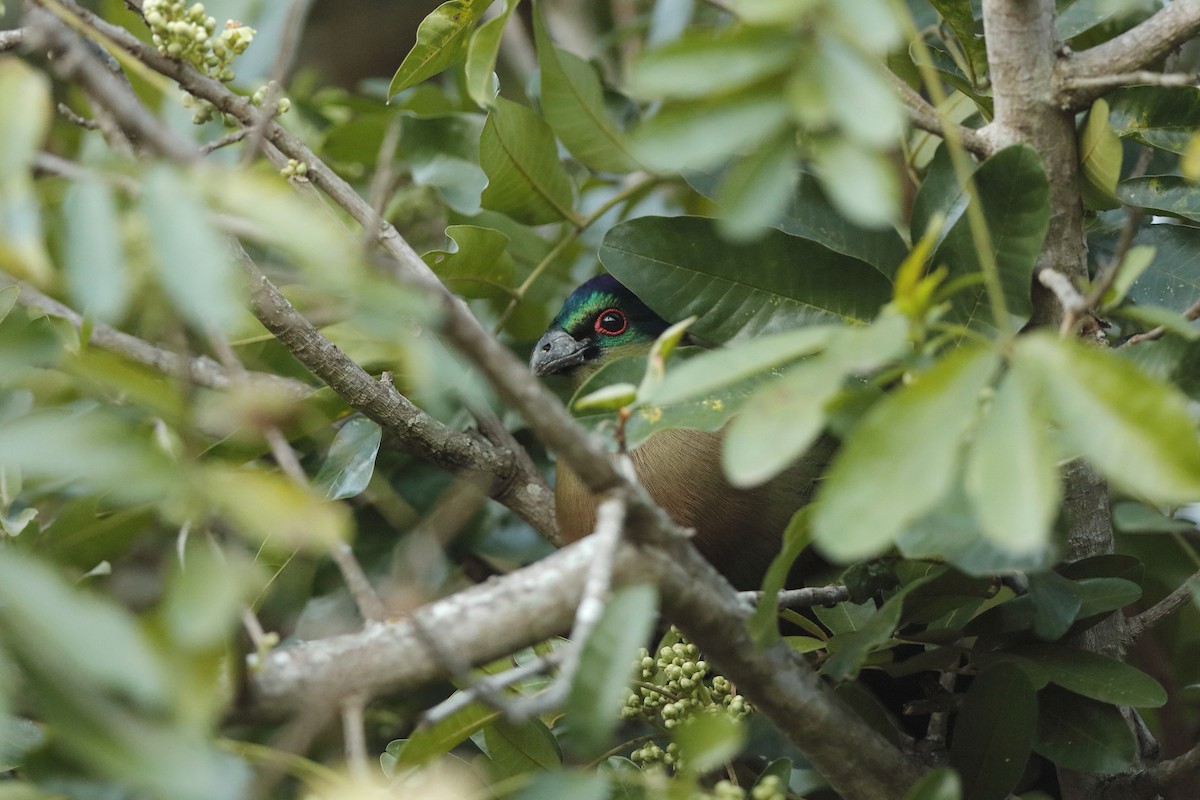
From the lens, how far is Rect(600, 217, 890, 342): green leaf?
5.71ft

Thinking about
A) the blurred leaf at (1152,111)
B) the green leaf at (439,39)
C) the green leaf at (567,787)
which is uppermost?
the green leaf at (439,39)

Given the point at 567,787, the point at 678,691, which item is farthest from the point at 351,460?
the point at 567,787

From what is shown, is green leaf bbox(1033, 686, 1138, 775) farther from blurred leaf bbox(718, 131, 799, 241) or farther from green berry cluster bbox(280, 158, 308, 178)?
green berry cluster bbox(280, 158, 308, 178)

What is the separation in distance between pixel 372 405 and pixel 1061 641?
1.13m

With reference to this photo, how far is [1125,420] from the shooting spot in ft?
2.95

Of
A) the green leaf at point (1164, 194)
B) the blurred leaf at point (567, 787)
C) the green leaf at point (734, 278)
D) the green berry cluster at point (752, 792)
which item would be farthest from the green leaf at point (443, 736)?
the green leaf at point (1164, 194)

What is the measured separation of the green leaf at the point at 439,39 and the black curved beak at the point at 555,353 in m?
0.90

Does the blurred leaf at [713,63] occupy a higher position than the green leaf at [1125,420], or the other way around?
the blurred leaf at [713,63]

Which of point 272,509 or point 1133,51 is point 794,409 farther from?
point 1133,51

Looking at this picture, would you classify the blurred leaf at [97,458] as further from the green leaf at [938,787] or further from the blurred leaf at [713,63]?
the green leaf at [938,787]

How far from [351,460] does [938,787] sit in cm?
113

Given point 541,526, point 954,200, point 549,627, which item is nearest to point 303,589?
point 541,526

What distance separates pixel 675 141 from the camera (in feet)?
3.13

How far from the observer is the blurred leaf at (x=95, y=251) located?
885mm
